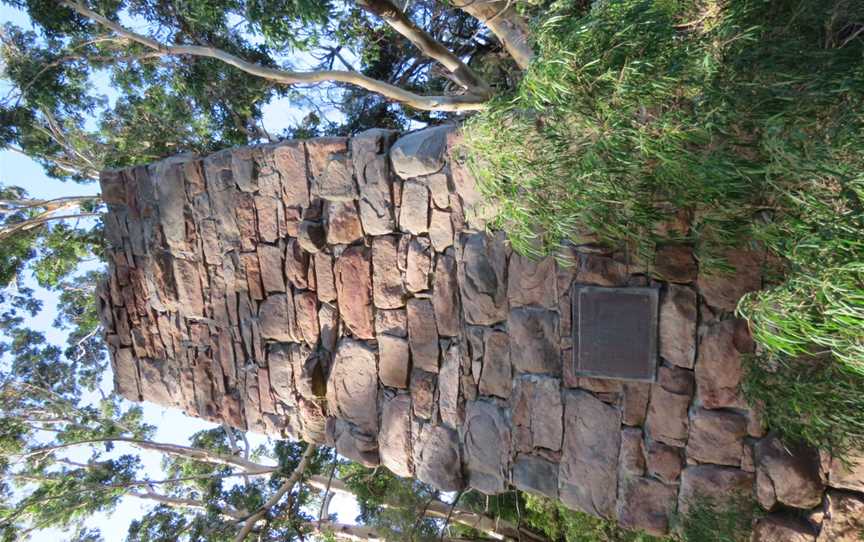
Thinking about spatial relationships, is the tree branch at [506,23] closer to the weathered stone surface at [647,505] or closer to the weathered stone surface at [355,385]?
the weathered stone surface at [355,385]

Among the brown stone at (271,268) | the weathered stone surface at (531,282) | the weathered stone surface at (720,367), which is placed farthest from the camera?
the brown stone at (271,268)

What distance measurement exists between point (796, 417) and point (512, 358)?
58.0 inches

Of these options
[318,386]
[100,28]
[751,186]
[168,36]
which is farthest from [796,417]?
[100,28]

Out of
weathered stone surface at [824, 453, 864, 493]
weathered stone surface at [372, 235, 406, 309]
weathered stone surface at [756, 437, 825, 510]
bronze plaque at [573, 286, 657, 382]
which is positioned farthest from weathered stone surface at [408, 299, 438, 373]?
weathered stone surface at [824, 453, 864, 493]

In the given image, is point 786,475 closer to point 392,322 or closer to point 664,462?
point 664,462

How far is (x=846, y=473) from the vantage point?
8.39 feet

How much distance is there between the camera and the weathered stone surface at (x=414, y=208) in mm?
3824

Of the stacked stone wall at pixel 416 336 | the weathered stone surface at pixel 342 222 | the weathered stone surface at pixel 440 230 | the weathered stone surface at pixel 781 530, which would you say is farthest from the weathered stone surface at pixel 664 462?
the weathered stone surface at pixel 342 222

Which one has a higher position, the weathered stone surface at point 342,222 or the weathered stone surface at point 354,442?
the weathered stone surface at point 342,222

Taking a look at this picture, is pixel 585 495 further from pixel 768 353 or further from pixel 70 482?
pixel 70 482

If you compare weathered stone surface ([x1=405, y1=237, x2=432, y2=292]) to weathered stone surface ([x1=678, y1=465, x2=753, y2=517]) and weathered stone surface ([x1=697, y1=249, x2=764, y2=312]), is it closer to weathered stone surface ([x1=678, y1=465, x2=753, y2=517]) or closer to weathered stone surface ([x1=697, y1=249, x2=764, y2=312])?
weathered stone surface ([x1=697, y1=249, x2=764, y2=312])

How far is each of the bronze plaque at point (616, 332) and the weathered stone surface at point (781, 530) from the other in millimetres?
735

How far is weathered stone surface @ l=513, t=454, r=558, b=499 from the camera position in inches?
137

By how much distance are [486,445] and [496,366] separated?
1.53 ft
